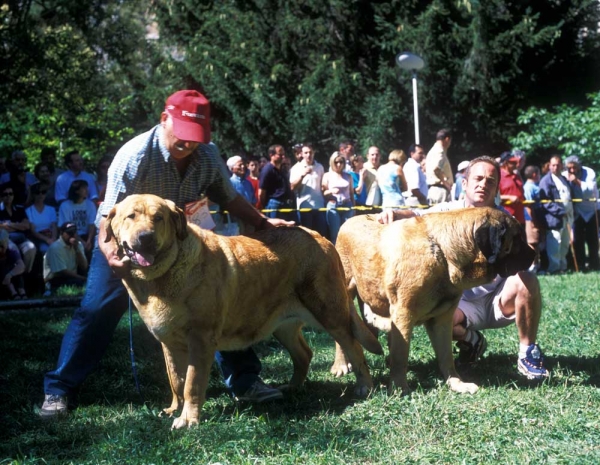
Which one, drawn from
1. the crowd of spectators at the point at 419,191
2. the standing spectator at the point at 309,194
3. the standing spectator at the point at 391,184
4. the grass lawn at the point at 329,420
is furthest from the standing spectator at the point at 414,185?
the grass lawn at the point at 329,420

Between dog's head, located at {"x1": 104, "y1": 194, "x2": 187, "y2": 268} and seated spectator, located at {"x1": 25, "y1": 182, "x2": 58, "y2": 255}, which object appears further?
seated spectator, located at {"x1": 25, "y1": 182, "x2": 58, "y2": 255}

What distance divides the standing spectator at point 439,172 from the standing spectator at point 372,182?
84 centimetres

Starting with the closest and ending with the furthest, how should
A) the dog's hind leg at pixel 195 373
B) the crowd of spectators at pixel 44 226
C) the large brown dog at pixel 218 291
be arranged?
the large brown dog at pixel 218 291 → the dog's hind leg at pixel 195 373 → the crowd of spectators at pixel 44 226

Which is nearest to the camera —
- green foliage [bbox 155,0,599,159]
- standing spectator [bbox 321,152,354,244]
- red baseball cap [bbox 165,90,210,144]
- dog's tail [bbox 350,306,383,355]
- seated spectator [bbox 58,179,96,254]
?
red baseball cap [bbox 165,90,210,144]

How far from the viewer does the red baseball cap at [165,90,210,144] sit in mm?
4605

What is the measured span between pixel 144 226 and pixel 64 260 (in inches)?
277

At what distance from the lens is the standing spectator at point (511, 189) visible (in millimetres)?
11586

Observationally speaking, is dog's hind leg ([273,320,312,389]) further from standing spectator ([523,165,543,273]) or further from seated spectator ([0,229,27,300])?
standing spectator ([523,165,543,273])

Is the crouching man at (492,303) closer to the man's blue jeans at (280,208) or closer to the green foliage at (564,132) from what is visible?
the man's blue jeans at (280,208)

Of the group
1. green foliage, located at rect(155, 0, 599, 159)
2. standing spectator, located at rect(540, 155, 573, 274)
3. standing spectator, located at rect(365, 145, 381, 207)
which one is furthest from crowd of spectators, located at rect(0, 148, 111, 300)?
green foliage, located at rect(155, 0, 599, 159)

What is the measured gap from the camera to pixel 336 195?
1210cm

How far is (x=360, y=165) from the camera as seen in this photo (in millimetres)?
13883

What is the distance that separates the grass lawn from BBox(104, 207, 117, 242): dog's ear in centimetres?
106

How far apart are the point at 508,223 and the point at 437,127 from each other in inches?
689
